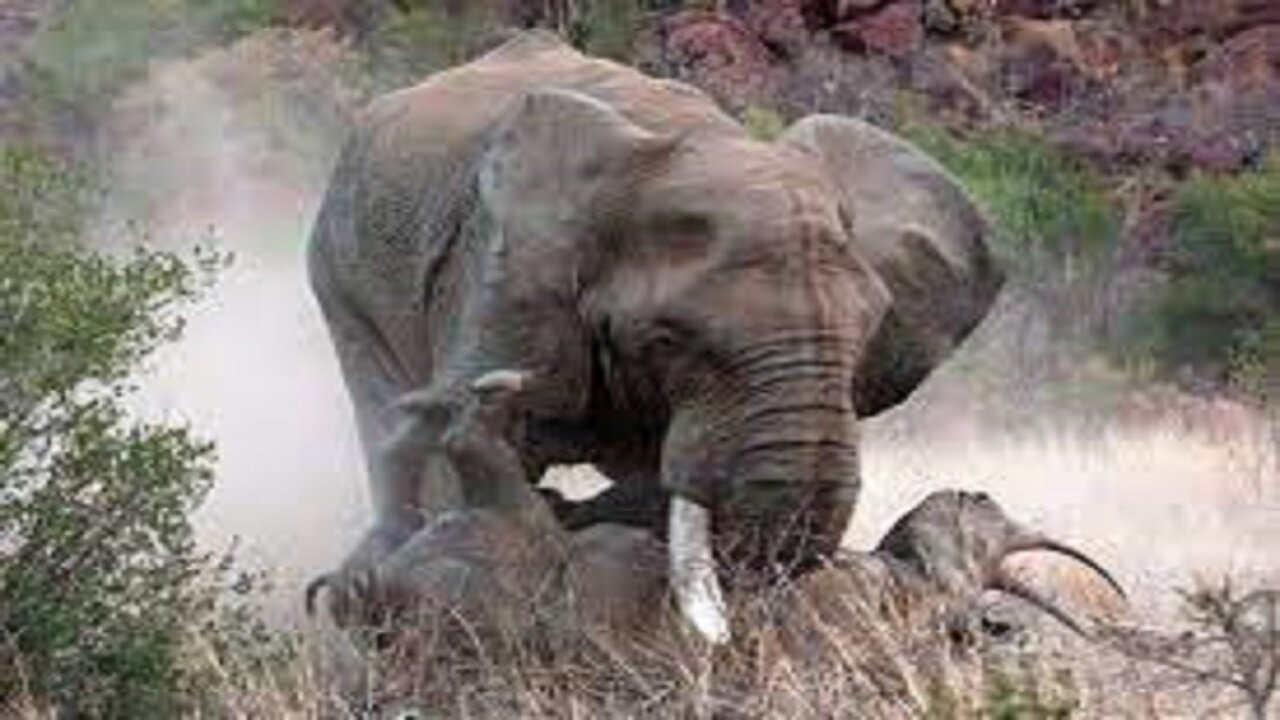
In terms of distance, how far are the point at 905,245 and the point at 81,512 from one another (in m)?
2.00

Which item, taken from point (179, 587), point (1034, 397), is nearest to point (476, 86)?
point (179, 587)

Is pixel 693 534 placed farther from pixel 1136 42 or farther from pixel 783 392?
pixel 1136 42

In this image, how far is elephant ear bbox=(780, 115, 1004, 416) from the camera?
7051 millimetres

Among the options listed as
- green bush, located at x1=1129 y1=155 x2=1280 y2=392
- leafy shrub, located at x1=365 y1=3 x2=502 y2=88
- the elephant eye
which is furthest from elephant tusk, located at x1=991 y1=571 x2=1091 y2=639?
leafy shrub, located at x1=365 y1=3 x2=502 y2=88

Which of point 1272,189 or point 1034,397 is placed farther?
point 1272,189

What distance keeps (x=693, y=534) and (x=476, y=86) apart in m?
2.30

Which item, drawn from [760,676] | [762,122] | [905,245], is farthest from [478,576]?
[762,122]

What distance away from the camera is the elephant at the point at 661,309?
6109mm

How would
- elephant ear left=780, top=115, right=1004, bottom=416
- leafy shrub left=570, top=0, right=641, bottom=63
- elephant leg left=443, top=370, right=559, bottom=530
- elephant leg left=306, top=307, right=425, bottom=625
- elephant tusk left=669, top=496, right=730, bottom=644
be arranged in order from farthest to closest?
leafy shrub left=570, top=0, right=641, bottom=63, elephant ear left=780, top=115, right=1004, bottom=416, elephant leg left=306, top=307, right=425, bottom=625, elephant leg left=443, top=370, right=559, bottom=530, elephant tusk left=669, top=496, right=730, bottom=644

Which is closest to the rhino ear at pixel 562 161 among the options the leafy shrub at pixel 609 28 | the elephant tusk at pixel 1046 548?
the elephant tusk at pixel 1046 548

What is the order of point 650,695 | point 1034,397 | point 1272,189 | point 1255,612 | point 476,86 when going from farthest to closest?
point 1272,189, point 1034,397, point 476,86, point 1255,612, point 650,695

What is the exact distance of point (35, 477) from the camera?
6742 millimetres

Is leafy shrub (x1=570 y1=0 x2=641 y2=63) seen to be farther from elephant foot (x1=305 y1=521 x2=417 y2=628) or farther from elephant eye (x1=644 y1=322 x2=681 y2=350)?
elephant eye (x1=644 y1=322 x2=681 y2=350)

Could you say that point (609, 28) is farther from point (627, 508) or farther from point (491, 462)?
point (491, 462)
